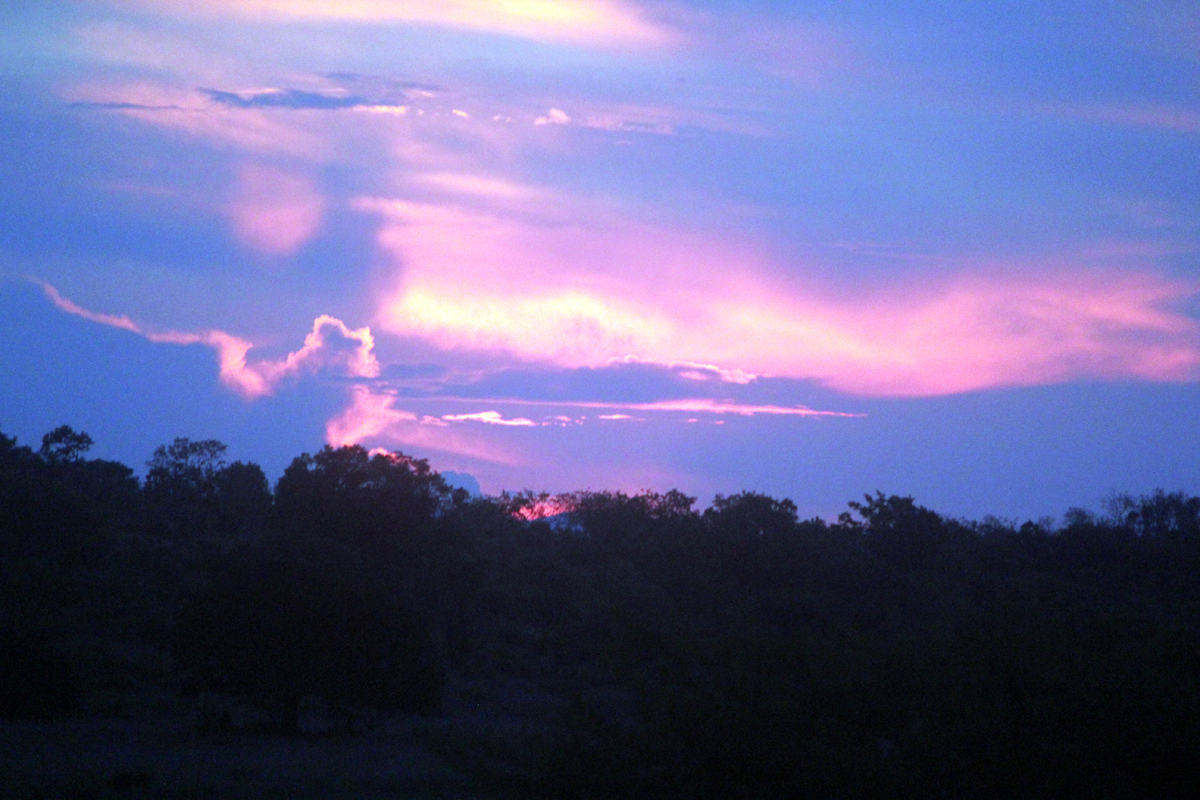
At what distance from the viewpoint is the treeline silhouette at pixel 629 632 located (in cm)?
988

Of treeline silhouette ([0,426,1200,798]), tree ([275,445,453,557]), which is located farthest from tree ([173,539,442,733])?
tree ([275,445,453,557])

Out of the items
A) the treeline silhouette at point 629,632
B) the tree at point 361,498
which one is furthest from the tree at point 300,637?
the tree at point 361,498

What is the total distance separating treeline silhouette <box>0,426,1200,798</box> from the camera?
9.88 meters

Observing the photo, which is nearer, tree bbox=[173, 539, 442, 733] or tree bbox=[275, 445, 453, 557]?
tree bbox=[173, 539, 442, 733]

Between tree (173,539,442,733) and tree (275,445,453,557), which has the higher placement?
tree (275,445,453,557)

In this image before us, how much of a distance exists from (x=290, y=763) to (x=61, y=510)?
86.3 feet

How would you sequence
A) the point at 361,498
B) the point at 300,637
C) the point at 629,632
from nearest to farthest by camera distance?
the point at 629,632
the point at 300,637
the point at 361,498

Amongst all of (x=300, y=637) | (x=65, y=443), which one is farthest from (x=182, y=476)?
(x=300, y=637)

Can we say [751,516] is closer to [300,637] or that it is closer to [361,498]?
[361,498]

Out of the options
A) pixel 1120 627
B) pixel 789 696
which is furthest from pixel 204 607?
pixel 1120 627

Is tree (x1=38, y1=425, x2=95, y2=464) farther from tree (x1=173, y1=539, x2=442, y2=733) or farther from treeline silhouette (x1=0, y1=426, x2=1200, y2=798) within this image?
tree (x1=173, y1=539, x2=442, y2=733)

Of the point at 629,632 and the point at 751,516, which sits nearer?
the point at 629,632

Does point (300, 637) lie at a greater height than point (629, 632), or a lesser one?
lesser

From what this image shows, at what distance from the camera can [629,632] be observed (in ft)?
38.9
